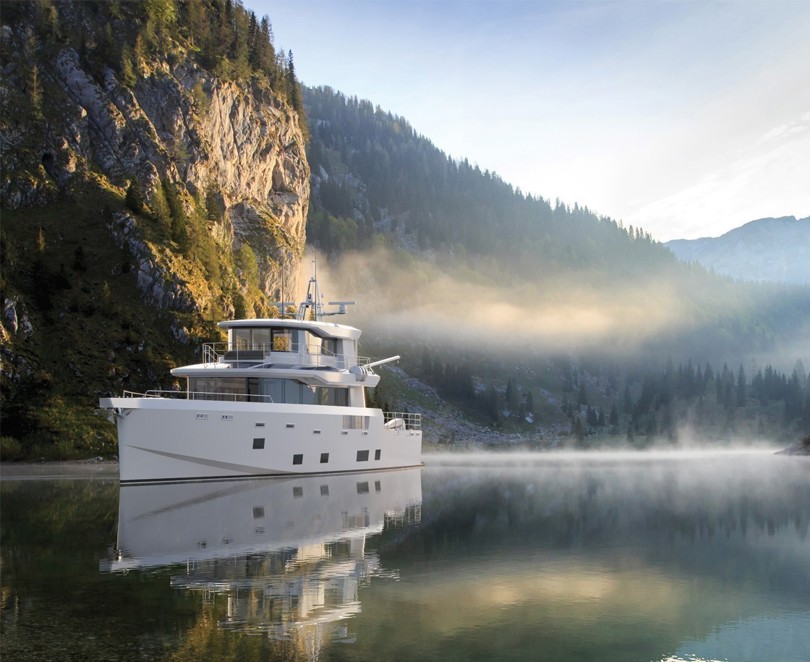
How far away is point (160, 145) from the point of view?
313 feet

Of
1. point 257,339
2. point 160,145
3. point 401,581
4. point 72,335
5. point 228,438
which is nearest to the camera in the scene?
point 401,581

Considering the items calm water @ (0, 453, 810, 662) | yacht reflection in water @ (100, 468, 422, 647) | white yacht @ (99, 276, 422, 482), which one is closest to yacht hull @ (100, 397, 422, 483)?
white yacht @ (99, 276, 422, 482)

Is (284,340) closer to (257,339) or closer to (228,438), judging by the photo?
(257,339)

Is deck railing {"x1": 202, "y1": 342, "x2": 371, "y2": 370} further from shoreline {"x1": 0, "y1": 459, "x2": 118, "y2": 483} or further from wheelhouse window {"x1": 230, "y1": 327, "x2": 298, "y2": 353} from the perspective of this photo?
shoreline {"x1": 0, "y1": 459, "x2": 118, "y2": 483}

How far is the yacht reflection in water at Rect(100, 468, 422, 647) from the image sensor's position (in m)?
14.9

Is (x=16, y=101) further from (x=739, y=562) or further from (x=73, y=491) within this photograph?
(x=739, y=562)

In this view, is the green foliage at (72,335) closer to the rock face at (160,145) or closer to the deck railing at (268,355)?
the rock face at (160,145)

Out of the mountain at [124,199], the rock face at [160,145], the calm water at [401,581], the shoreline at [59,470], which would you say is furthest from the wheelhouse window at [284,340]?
the rock face at [160,145]

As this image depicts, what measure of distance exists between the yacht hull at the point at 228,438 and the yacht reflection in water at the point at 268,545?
2.12m

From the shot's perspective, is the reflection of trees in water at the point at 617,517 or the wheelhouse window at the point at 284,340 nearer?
the reflection of trees in water at the point at 617,517

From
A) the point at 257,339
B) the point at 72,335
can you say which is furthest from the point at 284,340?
the point at 72,335

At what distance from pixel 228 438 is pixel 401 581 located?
2923 centimetres

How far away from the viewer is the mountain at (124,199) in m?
69.1

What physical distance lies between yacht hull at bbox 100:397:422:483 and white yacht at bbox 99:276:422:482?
53mm
